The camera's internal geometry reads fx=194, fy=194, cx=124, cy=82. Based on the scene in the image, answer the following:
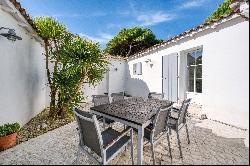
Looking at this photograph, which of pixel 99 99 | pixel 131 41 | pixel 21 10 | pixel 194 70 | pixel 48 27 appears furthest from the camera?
pixel 131 41

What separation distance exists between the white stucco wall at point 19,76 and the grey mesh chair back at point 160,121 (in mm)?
3229

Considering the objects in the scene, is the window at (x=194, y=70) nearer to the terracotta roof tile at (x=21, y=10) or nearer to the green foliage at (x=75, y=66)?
the green foliage at (x=75, y=66)

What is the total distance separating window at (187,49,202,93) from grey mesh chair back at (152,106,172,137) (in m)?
4.35

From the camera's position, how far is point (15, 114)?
473cm

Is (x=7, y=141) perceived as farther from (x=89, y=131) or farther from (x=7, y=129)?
(x=89, y=131)

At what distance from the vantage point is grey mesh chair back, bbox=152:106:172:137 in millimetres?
2754

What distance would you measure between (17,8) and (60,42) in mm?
2013

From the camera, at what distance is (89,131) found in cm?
244

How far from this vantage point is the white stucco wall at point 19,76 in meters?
4.10

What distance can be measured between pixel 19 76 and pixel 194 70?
5715 millimetres

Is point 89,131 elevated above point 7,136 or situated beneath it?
elevated above

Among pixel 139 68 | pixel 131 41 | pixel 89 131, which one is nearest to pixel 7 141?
pixel 89 131

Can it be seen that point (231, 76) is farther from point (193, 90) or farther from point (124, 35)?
point (124, 35)

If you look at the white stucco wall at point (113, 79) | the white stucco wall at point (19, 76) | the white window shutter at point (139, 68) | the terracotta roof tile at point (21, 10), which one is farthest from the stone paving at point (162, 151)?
the white stucco wall at point (113, 79)
